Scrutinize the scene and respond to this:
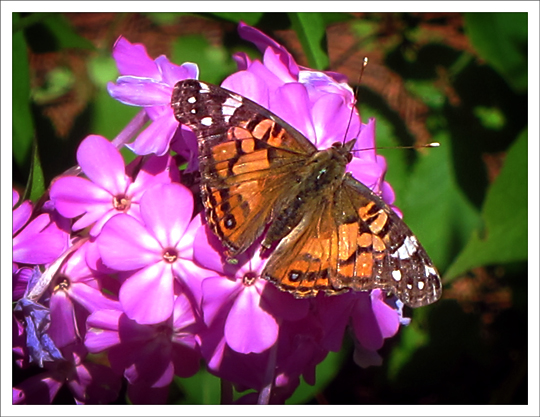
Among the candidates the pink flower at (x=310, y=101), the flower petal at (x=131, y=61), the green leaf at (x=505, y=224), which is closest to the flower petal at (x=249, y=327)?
the pink flower at (x=310, y=101)

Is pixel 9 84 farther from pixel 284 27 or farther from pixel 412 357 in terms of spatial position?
pixel 412 357

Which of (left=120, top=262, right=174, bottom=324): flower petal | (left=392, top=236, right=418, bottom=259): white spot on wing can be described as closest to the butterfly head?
(left=392, top=236, right=418, bottom=259): white spot on wing

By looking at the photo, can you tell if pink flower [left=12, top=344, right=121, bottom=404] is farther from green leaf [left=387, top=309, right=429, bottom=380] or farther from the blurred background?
green leaf [left=387, top=309, right=429, bottom=380]

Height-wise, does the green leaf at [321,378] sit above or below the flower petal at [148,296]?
below

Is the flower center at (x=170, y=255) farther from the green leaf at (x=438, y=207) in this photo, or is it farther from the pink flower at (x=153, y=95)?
the green leaf at (x=438, y=207)

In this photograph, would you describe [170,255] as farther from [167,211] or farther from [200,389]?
[200,389]

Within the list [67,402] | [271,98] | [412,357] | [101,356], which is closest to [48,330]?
[101,356]

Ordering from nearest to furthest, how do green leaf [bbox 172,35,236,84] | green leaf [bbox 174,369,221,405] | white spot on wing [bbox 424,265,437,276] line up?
white spot on wing [bbox 424,265,437,276] < green leaf [bbox 174,369,221,405] < green leaf [bbox 172,35,236,84]
